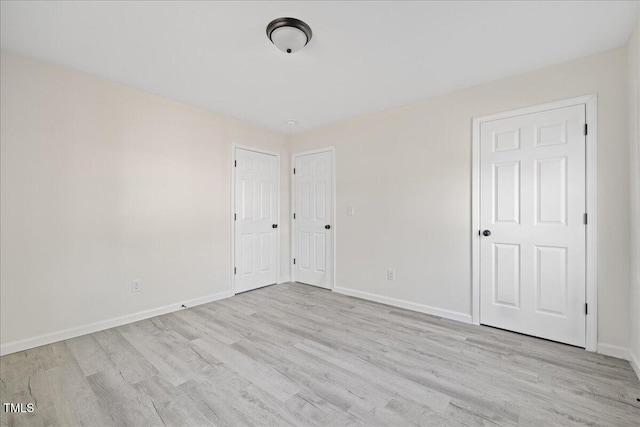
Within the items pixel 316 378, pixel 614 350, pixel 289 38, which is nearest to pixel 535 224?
pixel 614 350

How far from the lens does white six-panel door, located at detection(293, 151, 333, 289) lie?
13.4 feet

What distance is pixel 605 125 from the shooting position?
7.22ft

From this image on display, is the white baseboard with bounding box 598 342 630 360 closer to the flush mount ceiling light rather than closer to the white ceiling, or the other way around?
the white ceiling

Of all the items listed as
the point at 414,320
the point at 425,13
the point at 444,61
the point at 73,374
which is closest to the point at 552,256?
the point at 414,320

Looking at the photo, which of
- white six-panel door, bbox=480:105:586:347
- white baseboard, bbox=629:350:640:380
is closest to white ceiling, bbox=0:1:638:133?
white six-panel door, bbox=480:105:586:347

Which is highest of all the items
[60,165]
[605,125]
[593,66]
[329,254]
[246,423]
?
[593,66]

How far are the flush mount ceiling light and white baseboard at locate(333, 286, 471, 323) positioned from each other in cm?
286

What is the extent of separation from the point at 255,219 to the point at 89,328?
7.16 feet

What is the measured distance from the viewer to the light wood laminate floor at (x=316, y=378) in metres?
1.56

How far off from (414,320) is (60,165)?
370 cm

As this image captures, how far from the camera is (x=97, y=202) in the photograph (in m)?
2.66

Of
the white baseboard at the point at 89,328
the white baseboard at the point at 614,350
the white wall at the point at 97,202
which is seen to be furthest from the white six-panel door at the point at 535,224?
the white baseboard at the point at 89,328

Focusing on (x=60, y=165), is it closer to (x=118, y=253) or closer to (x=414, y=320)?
(x=118, y=253)

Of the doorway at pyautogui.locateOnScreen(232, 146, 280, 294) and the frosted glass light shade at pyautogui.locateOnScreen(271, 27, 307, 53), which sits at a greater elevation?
the frosted glass light shade at pyautogui.locateOnScreen(271, 27, 307, 53)
